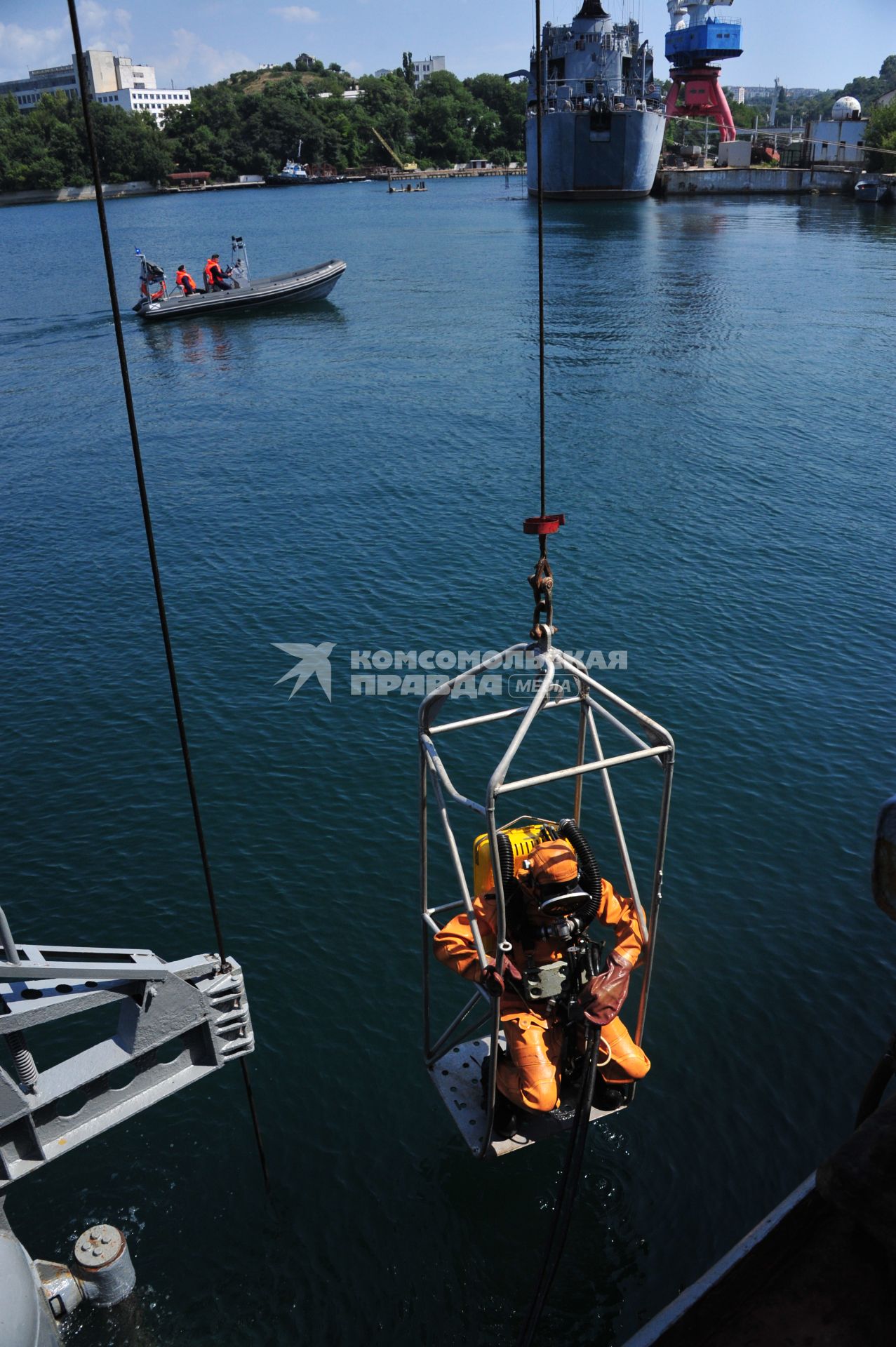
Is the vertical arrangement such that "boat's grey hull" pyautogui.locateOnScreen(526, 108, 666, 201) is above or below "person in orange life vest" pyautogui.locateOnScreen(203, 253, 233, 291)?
above

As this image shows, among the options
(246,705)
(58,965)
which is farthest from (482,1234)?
(246,705)

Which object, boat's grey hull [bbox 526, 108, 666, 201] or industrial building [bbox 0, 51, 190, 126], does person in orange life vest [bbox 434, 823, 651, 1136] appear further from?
industrial building [bbox 0, 51, 190, 126]

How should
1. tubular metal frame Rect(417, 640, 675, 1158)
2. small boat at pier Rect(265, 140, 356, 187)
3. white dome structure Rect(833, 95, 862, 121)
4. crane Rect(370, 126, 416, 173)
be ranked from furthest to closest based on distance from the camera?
1. crane Rect(370, 126, 416, 173)
2. small boat at pier Rect(265, 140, 356, 187)
3. white dome structure Rect(833, 95, 862, 121)
4. tubular metal frame Rect(417, 640, 675, 1158)

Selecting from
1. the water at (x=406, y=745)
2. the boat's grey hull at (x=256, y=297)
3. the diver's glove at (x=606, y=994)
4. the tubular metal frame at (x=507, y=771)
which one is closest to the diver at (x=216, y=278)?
the boat's grey hull at (x=256, y=297)

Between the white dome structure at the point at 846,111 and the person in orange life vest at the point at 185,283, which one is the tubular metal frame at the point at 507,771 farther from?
the white dome structure at the point at 846,111

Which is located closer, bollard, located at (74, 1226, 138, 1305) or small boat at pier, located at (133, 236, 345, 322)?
bollard, located at (74, 1226, 138, 1305)

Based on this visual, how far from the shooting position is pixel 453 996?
12.1 meters

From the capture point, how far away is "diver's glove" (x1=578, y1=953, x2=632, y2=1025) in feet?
22.1

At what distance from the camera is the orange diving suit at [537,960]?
729 cm

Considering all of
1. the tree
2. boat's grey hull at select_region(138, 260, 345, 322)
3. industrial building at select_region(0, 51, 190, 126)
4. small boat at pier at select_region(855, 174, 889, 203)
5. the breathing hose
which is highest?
industrial building at select_region(0, 51, 190, 126)

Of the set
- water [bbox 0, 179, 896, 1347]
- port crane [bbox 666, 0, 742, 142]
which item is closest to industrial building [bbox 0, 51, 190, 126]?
port crane [bbox 666, 0, 742, 142]

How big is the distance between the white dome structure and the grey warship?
1204 inches

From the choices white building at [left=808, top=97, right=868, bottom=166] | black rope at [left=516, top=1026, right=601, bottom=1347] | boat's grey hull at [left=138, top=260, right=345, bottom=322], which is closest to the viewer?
black rope at [left=516, top=1026, right=601, bottom=1347]

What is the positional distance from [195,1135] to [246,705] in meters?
9.53
